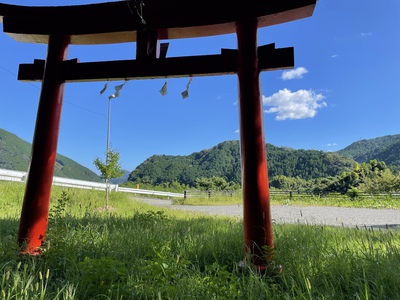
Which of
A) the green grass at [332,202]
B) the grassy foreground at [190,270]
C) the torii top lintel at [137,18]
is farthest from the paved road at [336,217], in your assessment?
the green grass at [332,202]

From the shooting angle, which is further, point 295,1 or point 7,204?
point 7,204

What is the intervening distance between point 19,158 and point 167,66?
141 metres

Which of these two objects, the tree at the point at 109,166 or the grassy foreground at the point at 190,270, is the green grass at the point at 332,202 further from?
the grassy foreground at the point at 190,270

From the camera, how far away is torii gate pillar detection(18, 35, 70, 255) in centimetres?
348

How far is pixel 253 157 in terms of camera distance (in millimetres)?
3141

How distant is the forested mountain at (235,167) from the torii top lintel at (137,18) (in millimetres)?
57970

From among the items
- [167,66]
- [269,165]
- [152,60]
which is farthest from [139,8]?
[269,165]

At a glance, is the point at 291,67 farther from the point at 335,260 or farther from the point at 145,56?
the point at 335,260

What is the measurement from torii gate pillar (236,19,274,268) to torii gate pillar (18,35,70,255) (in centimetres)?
269

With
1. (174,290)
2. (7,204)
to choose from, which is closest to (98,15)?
(174,290)

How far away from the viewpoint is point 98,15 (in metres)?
3.92

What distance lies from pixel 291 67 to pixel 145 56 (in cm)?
205

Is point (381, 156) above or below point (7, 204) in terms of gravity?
above

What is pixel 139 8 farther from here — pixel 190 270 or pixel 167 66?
pixel 190 270
